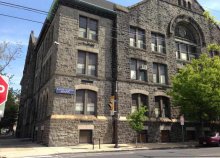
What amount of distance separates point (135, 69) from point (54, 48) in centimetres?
901

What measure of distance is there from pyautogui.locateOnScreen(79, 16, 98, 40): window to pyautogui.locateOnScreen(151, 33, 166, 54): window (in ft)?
24.3

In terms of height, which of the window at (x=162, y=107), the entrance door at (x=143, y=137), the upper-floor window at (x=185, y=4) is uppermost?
the upper-floor window at (x=185, y=4)

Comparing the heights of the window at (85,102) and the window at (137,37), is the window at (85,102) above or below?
below

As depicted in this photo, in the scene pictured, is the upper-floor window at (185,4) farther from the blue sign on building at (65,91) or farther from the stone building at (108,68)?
the blue sign on building at (65,91)

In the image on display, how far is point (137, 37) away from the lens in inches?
1097

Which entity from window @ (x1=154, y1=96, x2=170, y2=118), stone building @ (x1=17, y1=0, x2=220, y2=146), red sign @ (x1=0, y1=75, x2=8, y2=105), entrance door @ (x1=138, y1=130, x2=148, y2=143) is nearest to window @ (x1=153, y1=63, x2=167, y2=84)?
stone building @ (x1=17, y1=0, x2=220, y2=146)

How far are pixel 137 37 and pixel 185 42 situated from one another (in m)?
7.93

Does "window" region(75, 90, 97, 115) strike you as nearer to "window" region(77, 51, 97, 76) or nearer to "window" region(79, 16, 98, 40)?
"window" region(77, 51, 97, 76)

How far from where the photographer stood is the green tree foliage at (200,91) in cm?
2338

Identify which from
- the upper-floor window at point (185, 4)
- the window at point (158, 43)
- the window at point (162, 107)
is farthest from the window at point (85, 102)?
the upper-floor window at point (185, 4)

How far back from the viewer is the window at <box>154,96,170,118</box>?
2720 centimetres

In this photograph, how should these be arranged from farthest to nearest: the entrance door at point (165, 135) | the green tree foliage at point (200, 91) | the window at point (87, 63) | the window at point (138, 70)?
the window at point (138, 70) < the entrance door at point (165, 135) < the window at point (87, 63) < the green tree foliage at point (200, 91)

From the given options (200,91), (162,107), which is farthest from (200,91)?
(162,107)

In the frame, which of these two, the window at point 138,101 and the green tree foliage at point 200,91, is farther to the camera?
the window at point 138,101
